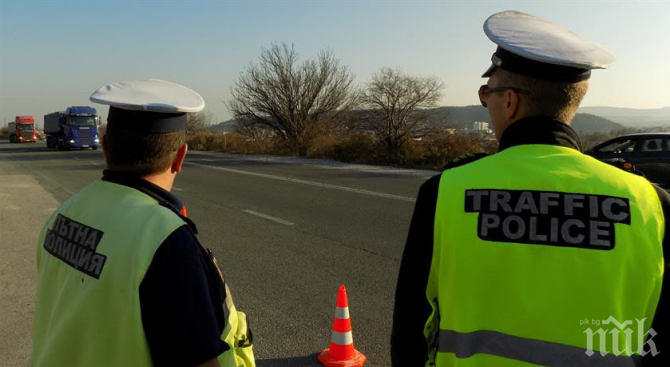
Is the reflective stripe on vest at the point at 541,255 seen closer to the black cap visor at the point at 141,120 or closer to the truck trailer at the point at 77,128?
the black cap visor at the point at 141,120

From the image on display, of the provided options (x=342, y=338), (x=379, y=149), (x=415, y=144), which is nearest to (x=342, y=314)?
(x=342, y=338)

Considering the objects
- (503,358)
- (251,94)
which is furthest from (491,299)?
(251,94)

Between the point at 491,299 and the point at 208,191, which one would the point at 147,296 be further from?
the point at 208,191

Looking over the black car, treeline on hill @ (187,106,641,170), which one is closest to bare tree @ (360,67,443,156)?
treeline on hill @ (187,106,641,170)

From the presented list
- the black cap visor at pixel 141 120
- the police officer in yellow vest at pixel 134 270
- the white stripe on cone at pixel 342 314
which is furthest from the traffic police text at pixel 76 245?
the white stripe on cone at pixel 342 314

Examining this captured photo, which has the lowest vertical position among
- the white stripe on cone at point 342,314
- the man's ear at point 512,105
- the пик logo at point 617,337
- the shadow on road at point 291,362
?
the shadow on road at point 291,362

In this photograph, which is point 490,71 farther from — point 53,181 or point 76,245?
point 53,181

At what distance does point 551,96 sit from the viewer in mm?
1512

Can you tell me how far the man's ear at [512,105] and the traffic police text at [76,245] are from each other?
4.22 ft

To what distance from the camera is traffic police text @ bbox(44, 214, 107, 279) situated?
1.48 meters

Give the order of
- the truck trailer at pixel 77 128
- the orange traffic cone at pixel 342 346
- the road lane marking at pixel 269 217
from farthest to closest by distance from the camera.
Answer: the truck trailer at pixel 77 128 < the road lane marking at pixel 269 217 < the orange traffic cone at pixel 342 346

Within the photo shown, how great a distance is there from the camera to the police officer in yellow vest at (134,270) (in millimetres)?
1416

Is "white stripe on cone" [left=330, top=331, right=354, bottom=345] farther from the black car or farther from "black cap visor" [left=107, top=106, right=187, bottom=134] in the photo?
the black car

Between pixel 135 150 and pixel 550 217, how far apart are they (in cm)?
129
